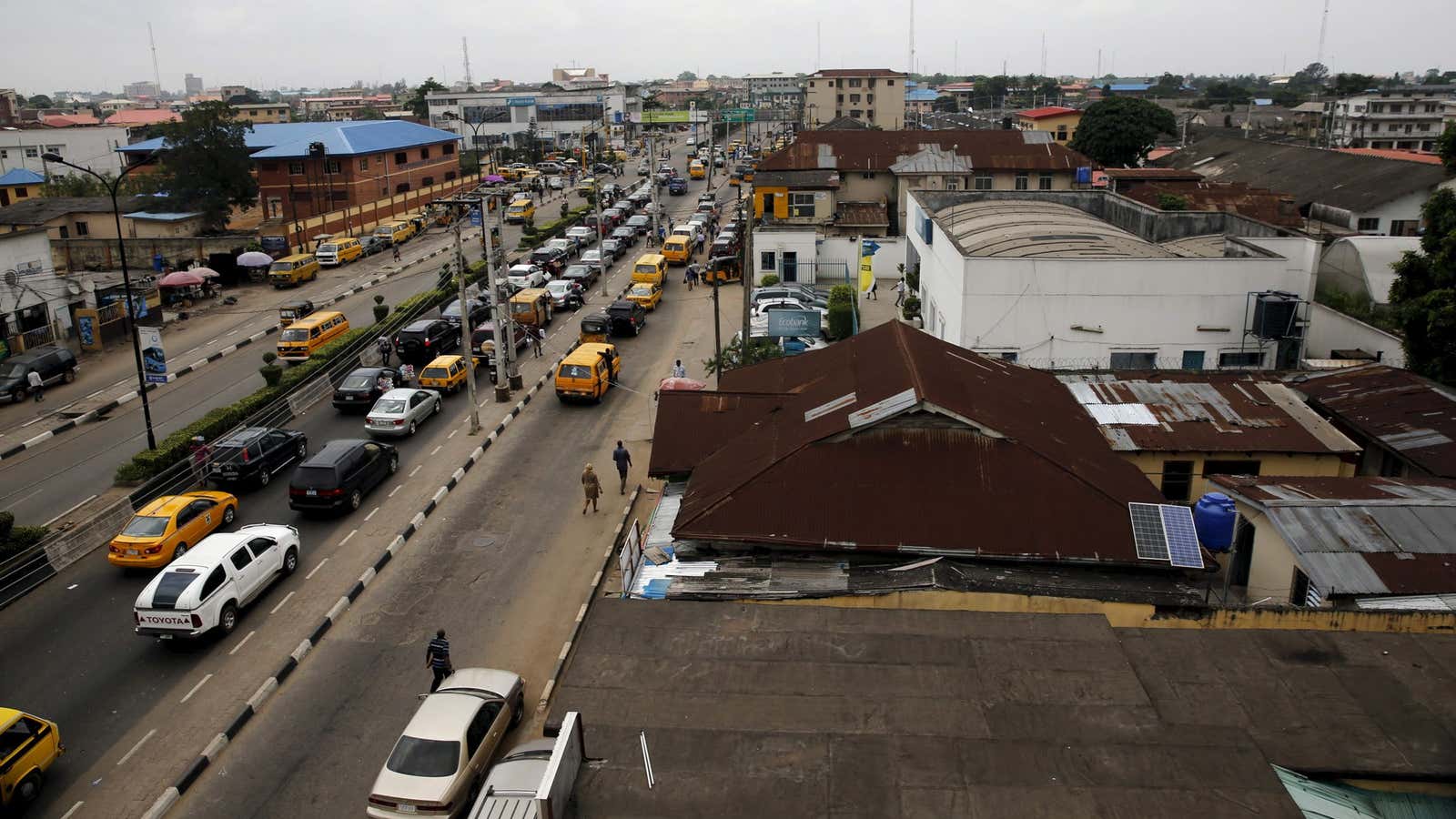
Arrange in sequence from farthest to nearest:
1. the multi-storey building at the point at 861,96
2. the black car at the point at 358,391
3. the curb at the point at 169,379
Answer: the multi-storey building at the point at 861,96
the black car at the point at 358,391
the curb at the point at 169,379

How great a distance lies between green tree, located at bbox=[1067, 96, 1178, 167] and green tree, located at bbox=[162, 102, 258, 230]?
62.0 metres

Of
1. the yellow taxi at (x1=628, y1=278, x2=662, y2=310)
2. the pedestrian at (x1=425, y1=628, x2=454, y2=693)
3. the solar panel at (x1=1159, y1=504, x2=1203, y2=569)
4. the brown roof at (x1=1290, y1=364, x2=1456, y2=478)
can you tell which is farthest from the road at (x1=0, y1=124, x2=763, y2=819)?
the yellow taxi at (x1=628, y1=278, x2=662, y2=310)

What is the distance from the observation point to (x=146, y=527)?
757 inches

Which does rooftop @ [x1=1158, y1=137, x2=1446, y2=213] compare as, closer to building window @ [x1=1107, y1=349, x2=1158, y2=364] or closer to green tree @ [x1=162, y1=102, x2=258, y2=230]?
building window @ [x1=1107, y1=349, x2=1158, y2=364]

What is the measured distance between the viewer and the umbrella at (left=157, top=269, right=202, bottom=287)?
41594 mm

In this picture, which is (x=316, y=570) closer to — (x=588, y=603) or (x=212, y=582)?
(x=212, y=582)

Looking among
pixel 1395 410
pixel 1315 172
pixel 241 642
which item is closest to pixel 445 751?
pixel 241 642

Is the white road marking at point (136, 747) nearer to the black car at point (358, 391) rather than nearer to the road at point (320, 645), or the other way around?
the road at point (320, 645)

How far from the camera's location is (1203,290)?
2578cm

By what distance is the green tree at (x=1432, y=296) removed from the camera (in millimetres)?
21641

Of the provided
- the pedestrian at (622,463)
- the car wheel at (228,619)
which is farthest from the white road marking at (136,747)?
the pedestrian at (622,463)

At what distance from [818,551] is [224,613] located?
1061 cm

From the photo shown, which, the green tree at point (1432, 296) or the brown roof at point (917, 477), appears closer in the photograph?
the brown roof at point (917, 477)

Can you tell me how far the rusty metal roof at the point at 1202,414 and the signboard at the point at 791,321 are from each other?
514 inches
